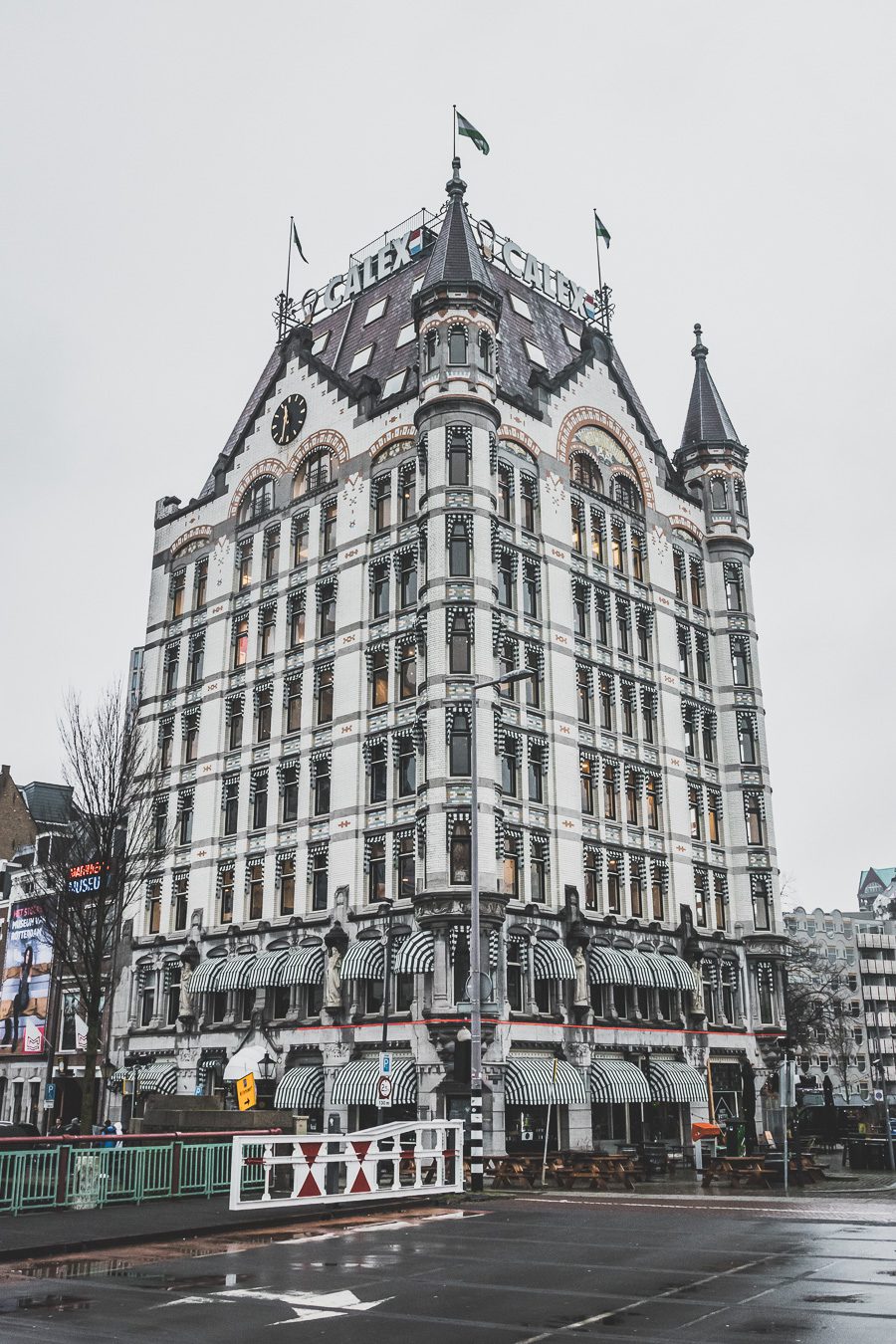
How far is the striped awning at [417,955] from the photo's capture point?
138 feet

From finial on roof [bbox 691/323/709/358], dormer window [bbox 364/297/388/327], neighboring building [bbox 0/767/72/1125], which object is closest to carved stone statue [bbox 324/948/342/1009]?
neighboring building [bbox 0/767/72/1125]

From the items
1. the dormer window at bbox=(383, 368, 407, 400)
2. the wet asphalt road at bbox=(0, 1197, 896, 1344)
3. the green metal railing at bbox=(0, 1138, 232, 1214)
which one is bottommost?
the wet asphalt road at bbox=(0, 1197, 896, 1344)

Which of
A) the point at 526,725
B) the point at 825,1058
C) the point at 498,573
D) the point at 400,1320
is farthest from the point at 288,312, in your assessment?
the point at 825,1058

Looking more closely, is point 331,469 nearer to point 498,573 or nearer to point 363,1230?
point 498,573

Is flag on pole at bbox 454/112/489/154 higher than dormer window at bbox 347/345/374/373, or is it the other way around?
flag on pole at bbox 454/112/489/154

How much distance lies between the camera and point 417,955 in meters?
42.1

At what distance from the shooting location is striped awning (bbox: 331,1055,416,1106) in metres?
41.6

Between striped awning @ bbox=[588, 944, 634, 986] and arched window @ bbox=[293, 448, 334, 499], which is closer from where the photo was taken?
striped awning @ bbox=[588, 944, 634, 986]

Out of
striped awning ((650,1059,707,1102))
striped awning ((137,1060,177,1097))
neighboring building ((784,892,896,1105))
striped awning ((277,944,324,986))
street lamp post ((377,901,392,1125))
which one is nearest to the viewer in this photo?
street lamp post ((377,901,392,1125))

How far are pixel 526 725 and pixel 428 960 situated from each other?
32.6ft

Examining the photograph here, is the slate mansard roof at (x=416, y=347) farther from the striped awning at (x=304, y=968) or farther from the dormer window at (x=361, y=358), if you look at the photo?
the striped awning at (x=304, y=968)

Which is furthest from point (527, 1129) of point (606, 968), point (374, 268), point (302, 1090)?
point (374, 268)

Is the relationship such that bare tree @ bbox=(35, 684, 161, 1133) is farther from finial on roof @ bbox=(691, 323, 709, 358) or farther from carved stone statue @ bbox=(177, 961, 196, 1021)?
finial on roof @ bbox=(691, 323, 709, 358)

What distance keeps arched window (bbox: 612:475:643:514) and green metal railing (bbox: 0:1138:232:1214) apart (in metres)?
37.5
